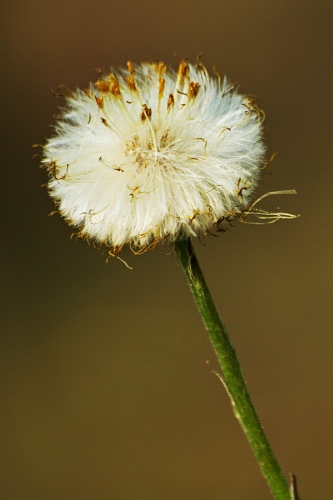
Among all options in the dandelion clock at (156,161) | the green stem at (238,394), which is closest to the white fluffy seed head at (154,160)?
the dandelion clock at (156,161)

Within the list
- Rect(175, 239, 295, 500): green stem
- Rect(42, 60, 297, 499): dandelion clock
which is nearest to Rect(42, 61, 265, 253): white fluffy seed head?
Rect(42, 60, 297, 499): dandelion clock

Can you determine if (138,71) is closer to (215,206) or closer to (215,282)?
(215,206)

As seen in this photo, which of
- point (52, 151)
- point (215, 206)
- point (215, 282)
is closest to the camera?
point (215, 206)

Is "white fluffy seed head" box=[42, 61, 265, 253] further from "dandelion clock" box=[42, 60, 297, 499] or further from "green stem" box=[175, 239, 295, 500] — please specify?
"green stem" box=[175, 239, 295, 500]

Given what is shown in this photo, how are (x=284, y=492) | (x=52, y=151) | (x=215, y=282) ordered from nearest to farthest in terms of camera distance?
(x=284, y=492) < (x=52, y=151) < (x=215, y=282)

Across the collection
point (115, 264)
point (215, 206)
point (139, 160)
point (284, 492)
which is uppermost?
point (115, 264)

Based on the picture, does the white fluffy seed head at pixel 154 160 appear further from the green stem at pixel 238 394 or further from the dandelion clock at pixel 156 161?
the green stem at pixel 238 394

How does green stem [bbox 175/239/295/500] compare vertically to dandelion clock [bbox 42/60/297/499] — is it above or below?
below

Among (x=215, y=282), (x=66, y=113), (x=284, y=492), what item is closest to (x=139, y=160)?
(x=66, y=113)
